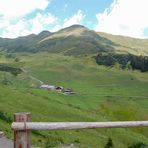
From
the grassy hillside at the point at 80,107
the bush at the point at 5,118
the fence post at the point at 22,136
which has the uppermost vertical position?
the fence post at the point at 22,136

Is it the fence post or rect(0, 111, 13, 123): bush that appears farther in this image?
rect(0, 111, 13, 123): bush

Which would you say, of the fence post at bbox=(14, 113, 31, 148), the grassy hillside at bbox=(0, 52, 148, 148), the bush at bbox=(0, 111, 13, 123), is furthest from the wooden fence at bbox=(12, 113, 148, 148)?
the bush at bbox=(0, 111, 13, 123)

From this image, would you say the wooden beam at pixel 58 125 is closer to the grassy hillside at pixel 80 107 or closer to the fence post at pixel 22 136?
the fence post at pixel 22 136

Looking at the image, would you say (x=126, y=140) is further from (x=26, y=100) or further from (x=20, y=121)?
(x=20, y=121)

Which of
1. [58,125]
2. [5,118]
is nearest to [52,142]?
[5,118]

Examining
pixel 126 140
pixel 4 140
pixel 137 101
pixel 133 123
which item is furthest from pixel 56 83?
pixel 133 123

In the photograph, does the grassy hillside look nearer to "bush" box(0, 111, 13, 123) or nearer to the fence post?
"bush" box(0, 111, 13, 123)

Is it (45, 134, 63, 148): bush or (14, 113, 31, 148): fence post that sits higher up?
(14, 113, 31, 148): fence post

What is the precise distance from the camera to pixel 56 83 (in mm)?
192000

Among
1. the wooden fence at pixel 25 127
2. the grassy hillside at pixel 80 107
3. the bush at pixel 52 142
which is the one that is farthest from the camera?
the grassy hillside at pixel 80 107

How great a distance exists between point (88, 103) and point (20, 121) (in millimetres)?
112460

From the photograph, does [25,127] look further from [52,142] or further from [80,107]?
[80,107]

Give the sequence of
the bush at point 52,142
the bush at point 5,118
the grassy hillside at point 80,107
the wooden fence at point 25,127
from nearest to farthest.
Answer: the wooden fence at point 25,127
the bush at point 52,142
the bush at point 5,118
the grassy hillside at point 80,107

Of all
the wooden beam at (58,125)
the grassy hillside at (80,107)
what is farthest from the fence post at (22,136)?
the grassy hillside at (80,107)
